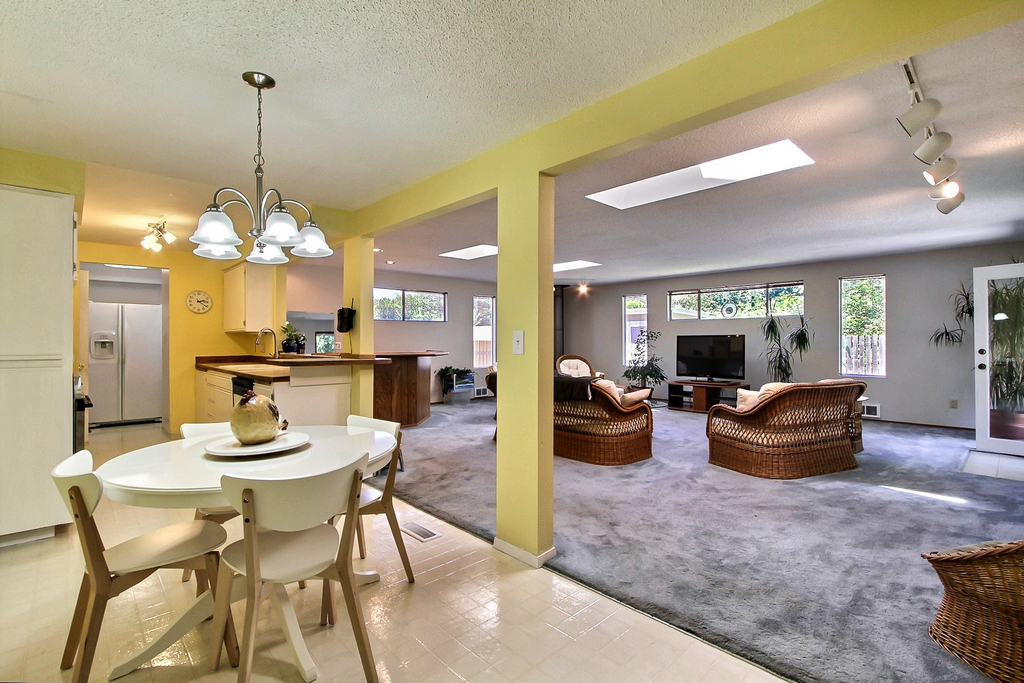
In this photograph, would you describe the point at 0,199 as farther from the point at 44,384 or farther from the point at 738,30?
the point at 738,30

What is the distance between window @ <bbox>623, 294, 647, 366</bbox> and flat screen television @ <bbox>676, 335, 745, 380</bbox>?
1.17 meters

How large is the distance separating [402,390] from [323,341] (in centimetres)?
211

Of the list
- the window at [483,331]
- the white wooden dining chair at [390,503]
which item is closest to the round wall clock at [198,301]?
the window at [483,331]

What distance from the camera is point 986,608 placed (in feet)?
5.64

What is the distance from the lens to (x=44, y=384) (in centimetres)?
284

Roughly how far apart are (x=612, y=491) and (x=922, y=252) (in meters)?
5.96

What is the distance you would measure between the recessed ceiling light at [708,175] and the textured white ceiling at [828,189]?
0.40 ft

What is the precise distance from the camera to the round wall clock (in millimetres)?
5945

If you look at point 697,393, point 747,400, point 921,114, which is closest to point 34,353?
point 921,114

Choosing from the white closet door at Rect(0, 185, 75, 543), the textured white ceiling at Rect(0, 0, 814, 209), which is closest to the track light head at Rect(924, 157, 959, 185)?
the textured white ceiling at Rect(0, 0, 814, 209)

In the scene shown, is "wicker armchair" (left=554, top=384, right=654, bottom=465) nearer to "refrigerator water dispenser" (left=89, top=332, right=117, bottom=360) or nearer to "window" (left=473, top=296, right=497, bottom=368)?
"window" (left=473, top=296, right=497, bottom=368)

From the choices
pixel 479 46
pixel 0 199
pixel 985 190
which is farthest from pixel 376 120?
pixel 985 190

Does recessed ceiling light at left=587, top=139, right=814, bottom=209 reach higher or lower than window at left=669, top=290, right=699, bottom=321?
higher

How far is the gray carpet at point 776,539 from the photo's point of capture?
74.3 inches
